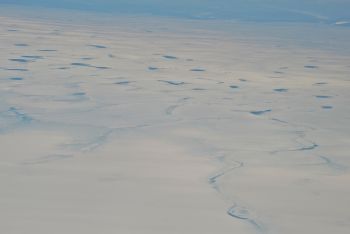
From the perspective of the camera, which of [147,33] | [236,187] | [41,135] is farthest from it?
[147,33]

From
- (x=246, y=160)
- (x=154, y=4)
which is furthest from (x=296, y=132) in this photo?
(x=154, y=4)

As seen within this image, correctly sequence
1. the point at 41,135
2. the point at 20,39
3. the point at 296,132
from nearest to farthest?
1. the point at 41,135
2. the point at 296,132
3. the point at 20,39

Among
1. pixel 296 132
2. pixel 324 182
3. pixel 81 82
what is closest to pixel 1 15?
pixel 81 82

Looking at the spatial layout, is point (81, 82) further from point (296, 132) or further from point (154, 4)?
point (154, 4)

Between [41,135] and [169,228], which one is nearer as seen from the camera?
[169,228]

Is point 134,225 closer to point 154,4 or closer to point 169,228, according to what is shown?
point 169,228

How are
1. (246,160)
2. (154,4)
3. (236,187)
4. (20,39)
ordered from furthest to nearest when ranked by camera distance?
(154,4) < (20,39) < (246,160) < (236,187)
